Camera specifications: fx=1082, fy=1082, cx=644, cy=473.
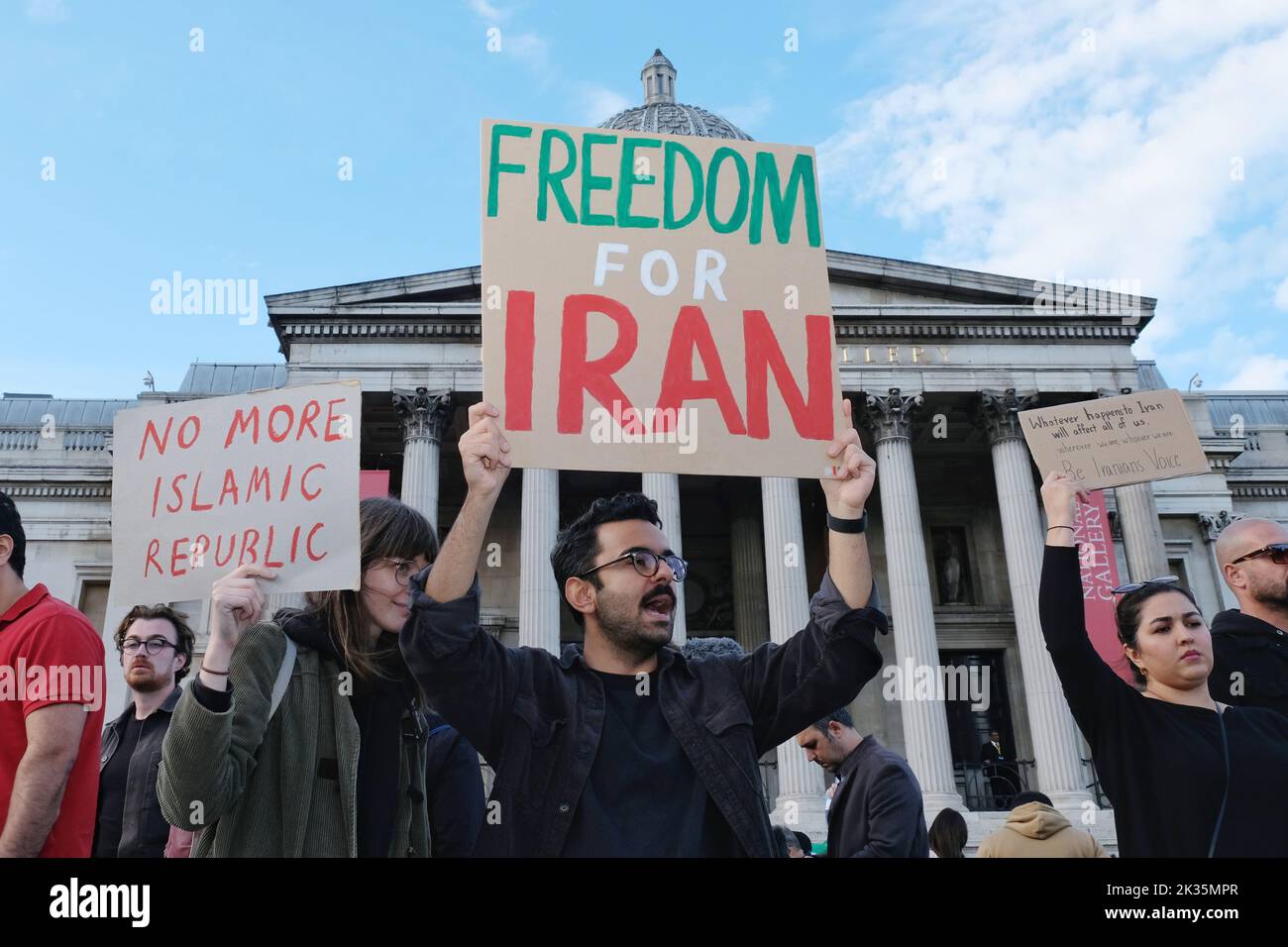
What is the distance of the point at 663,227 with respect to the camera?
4801 mm

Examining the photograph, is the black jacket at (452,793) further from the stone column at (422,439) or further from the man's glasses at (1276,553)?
the stone column at (422,439)

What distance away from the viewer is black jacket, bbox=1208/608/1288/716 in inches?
186

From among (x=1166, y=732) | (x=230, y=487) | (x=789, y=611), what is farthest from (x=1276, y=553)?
(x=789, y=611)

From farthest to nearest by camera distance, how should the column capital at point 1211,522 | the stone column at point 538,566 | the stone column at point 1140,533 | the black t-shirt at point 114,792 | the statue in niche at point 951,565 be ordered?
the statue in niche at point 951,565, the column capital at point 1211,522, the stone column at point 1140,533, the stone column at point 538,566, the black t-shirt at point 114,792

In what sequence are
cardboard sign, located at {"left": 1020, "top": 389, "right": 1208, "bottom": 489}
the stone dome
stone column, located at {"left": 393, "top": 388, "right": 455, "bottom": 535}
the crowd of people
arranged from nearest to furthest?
the crowd of people → cardboard sign, located at {"left": 1020, "top": 389, "right": 1208, "bottom": 489} → stone column, located at {"left": 393, "top": 388, "right": 455, "bottom": 535} → the stone dome

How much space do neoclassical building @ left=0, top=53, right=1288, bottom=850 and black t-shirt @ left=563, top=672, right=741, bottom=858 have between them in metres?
20.6

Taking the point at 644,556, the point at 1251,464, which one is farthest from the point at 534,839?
the point at 1251,464

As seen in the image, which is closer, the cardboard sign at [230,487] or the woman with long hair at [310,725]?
the woman with long hair at [310,725]

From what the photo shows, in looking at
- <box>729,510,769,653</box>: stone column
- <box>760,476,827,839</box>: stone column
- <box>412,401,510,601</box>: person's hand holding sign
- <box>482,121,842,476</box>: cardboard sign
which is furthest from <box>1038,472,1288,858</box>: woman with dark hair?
<box>729,510,769,653</box>: stone column

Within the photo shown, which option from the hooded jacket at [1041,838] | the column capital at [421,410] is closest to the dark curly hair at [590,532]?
the hooded jacket at [1041,838]

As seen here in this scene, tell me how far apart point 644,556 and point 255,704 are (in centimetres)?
148

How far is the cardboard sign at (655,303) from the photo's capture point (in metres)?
4.40

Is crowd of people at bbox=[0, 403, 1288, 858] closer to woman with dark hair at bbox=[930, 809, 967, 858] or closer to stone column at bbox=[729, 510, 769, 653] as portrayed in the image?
woman with dark hair at bbox=[930, 809, 967, 858]

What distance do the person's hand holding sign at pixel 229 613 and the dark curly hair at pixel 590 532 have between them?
1126 millimetres
